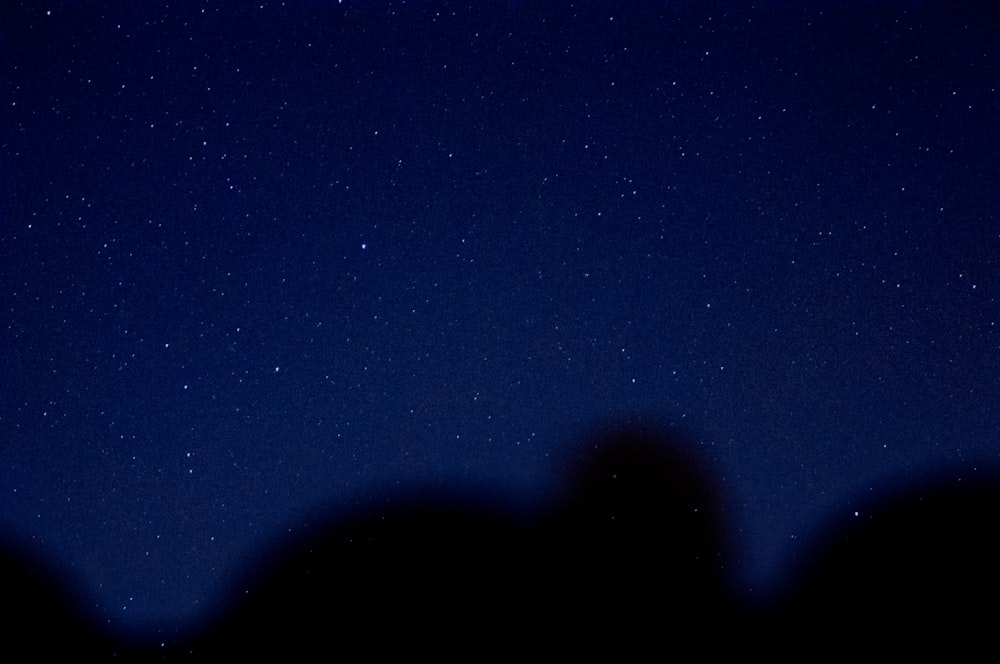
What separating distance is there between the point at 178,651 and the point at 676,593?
369 mm

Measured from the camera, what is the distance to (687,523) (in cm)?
49

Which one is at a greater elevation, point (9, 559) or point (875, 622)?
point (9, 559)

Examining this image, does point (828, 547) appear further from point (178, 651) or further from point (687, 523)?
point (178, 651)

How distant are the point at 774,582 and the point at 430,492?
265 mm

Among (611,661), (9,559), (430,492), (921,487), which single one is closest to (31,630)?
(9,559)

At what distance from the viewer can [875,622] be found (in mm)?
480

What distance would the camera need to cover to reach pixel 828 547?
49 centimetres

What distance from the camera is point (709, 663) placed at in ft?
1.52

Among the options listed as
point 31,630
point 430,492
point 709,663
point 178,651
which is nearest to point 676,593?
point 709,663

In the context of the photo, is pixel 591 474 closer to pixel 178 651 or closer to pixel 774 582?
pixel 774 582

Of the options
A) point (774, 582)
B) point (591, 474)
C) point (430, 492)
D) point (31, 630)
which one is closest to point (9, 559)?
point (31, 630)

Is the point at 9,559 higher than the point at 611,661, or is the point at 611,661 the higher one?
the point at 9,559

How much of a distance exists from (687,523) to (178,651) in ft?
1.27

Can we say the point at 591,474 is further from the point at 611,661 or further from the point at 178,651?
the point at 178,651
